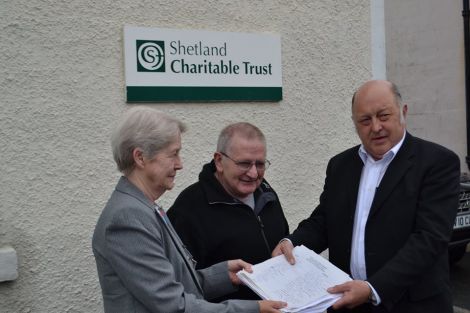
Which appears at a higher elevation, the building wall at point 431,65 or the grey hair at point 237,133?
the building wall at point 431,65

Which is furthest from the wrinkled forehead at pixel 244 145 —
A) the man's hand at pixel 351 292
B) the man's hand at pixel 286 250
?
the man's hand at pixel 351 292

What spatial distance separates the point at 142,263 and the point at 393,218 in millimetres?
1109

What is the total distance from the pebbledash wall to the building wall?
23.7ft

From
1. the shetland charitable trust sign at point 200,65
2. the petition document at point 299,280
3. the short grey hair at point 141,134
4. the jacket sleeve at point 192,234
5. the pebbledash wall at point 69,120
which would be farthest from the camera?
the shetland charitable trust sign at point 200,65

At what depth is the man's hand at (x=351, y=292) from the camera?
195cm

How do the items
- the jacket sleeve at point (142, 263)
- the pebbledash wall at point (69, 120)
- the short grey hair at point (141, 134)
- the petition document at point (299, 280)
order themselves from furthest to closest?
the pebbledash wall at point (69, 120), the petition document at point (299, 280), the short grey hair at point (141, 134), the jacket sleeve at point (142, 263)

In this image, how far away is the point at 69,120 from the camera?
10.4 feet

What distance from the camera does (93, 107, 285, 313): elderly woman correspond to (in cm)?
159

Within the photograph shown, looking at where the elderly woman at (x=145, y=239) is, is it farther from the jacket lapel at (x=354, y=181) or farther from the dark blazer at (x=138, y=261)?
the jacket lapel at (x=354, y=181)

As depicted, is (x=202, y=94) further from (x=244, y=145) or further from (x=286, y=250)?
(x=286, y=250)

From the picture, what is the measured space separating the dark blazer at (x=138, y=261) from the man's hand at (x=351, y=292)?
0.42 meters

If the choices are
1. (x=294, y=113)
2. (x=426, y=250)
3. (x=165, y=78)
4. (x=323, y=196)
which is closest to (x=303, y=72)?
(x=294, y=113)

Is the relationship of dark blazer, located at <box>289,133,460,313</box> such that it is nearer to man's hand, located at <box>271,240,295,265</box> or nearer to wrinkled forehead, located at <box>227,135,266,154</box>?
man's hand, located at <box>271,240,295,265</box>

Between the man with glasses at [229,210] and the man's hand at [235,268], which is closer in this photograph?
the man's hand at [235,268]
